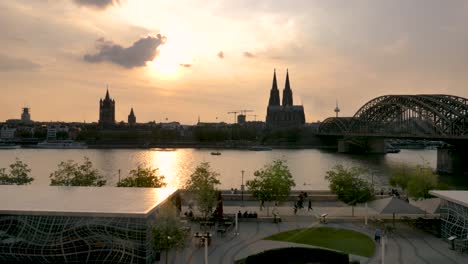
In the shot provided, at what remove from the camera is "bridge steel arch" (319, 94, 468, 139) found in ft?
238

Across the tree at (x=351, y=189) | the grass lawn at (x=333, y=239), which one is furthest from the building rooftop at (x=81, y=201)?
the tree at (x=351, y=189)

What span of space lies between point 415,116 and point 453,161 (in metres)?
18.8

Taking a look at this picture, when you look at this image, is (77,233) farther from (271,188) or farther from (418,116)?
(418,116)

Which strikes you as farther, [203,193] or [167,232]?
[203,193]

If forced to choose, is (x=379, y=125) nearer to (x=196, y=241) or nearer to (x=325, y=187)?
(x=325, y=187)

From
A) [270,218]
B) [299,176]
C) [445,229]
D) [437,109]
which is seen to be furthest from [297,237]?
[437,109]

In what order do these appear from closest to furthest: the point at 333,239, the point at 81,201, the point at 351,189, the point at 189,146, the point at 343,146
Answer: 1. the point at 81,201
2. the point at 333,239
3. the point at 351,189
4. the point at 343,146
5. the point at 189,146

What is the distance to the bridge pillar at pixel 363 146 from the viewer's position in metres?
119

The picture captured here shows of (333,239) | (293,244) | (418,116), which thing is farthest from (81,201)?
(418,116)

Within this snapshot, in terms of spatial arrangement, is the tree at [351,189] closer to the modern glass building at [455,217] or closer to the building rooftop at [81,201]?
the modern glass building at [455,217]

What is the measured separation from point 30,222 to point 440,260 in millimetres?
16401

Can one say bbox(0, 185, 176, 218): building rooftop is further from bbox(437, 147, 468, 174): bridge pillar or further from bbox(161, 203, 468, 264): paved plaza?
bbox(437, 147, 468, 174): bridge pillar

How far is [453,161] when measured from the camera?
224ft

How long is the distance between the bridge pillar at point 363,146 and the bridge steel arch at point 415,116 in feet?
10.2
